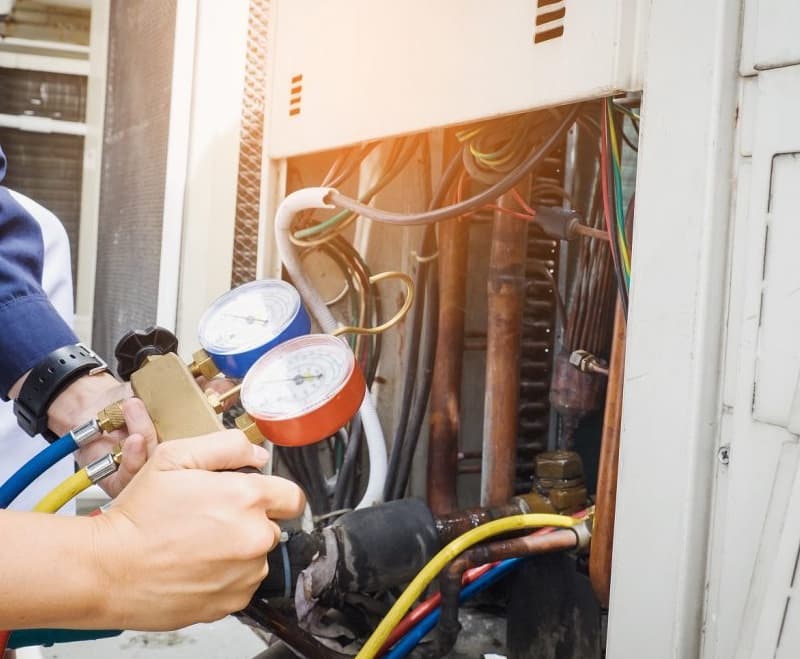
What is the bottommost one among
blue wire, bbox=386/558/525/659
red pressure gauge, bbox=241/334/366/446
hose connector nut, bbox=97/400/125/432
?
blue wire, bbox=386/558/525/659

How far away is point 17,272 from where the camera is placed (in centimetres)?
110

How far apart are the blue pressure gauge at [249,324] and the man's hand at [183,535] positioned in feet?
0.84

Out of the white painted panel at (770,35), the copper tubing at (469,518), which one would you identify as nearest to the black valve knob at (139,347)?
the copper tubing at (469,518)

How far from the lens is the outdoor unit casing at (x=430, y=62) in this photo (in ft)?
2.61

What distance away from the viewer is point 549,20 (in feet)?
2.80

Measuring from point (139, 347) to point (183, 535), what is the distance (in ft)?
1.34

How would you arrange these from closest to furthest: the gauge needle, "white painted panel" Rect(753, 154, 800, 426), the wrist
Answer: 1. "white painted panel" Rect(753, 154, 800, 426)
2. the gauge needle
3. the wrist

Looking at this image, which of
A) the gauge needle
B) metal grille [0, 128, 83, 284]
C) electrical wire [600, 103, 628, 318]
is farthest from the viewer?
metal grille [0, 128, 83, 284]

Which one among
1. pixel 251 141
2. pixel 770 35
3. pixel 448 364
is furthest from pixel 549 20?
pixel 251 141

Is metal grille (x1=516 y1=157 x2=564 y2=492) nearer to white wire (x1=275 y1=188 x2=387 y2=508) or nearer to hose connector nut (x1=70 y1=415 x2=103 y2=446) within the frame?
white wire (x1=275 y1=188 x2=387 y2=508)

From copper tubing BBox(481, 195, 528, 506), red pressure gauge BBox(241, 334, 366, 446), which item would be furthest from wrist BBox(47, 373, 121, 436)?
copper tubing BBox(481, 195, 528, 506)

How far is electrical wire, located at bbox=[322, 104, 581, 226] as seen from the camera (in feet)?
3.13

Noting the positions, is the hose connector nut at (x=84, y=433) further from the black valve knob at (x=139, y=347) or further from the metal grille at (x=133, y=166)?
the metal grille at (x=133, y=166)

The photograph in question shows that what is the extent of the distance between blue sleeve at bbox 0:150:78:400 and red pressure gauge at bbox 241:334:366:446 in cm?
38
